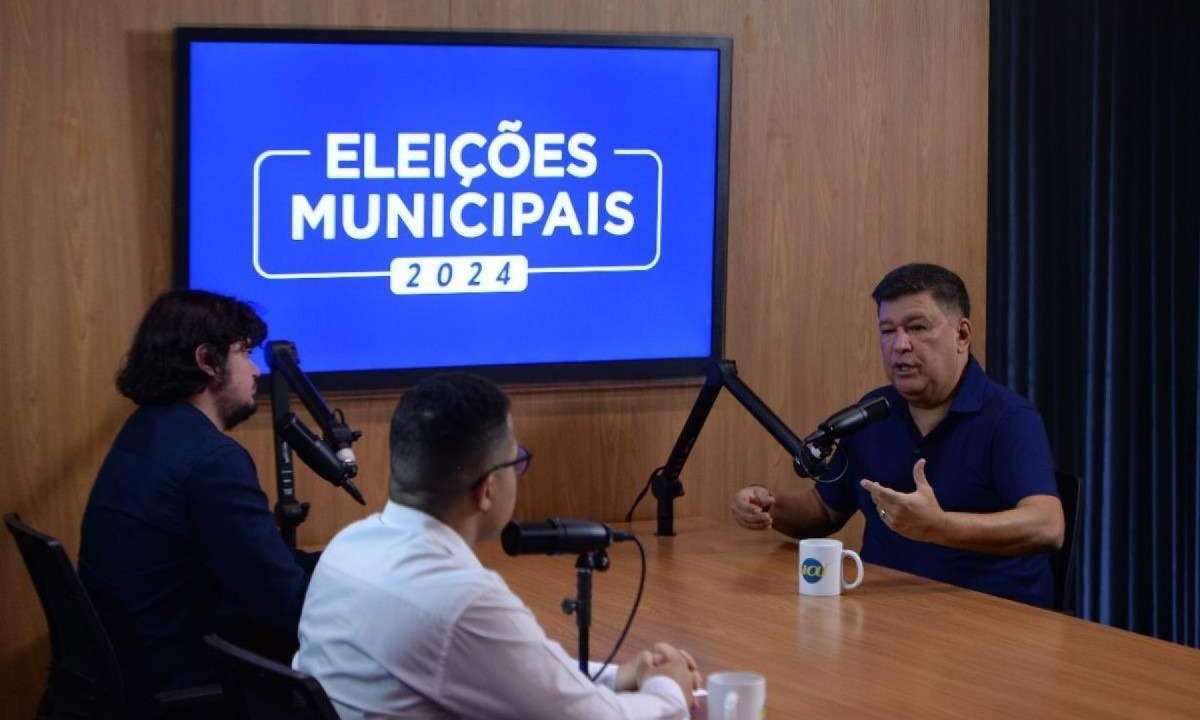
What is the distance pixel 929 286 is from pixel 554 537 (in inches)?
74.4

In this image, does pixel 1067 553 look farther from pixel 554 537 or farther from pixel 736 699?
pixel 554 537

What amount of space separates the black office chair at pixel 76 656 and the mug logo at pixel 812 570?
1190mm

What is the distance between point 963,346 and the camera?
4.07 meters

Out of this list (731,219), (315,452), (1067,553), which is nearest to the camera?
(315,452)

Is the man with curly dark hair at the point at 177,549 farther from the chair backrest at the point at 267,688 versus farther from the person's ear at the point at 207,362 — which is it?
the chair backrest at the point at 267,688

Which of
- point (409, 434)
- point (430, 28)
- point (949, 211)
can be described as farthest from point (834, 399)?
point (409, 434)

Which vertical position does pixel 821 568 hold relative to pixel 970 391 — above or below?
below

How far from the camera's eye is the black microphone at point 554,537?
2406mm

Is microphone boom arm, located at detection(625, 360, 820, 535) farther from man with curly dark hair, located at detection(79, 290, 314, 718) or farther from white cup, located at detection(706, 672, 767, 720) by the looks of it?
white cup, located at detection(706, 672, 767, 720)

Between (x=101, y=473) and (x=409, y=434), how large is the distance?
1.24 metres

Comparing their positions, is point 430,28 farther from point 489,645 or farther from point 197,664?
point 489,645

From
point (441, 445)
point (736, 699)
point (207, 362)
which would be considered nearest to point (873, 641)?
point (736, 699)

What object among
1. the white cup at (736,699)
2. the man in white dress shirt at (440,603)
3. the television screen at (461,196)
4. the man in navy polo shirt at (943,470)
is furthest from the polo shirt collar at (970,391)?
the man in white dress shirt at (440,603)

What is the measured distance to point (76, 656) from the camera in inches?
130
